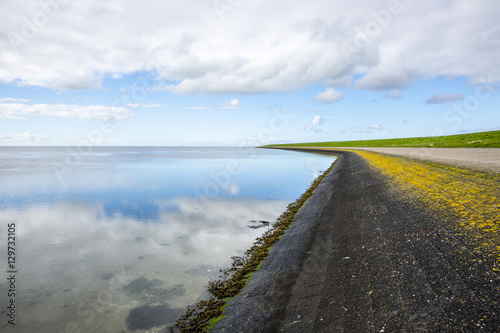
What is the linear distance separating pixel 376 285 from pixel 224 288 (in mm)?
4464

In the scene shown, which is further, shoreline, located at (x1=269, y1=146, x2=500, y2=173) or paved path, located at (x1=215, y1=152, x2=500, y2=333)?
shoreline, located at (x1=269, y1=146, x2=500, y2=173)

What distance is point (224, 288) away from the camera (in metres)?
8.32

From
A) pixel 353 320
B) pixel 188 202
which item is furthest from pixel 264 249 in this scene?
pixel 188 202

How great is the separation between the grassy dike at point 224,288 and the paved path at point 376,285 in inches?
12.7

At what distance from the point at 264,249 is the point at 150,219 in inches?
355

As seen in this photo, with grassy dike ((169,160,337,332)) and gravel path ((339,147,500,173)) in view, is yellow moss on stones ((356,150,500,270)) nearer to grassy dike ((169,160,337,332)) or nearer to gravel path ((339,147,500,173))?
gravel path ((339,147,500,173))

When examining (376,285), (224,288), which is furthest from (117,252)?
(376,285)

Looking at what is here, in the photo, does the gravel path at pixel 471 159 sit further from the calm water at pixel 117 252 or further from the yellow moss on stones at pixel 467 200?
the calm water at pixel 117 252

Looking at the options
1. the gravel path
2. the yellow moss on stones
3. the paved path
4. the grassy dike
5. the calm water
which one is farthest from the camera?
the gravel path

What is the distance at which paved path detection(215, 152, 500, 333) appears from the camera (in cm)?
483

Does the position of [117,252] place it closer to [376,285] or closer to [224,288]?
[224,288]

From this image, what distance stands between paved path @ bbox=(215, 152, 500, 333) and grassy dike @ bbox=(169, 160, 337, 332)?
1.06 feet

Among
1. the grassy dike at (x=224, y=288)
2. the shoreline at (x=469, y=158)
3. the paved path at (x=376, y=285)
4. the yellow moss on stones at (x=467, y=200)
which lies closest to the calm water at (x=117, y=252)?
the grassy dike at (x=224, y=288)

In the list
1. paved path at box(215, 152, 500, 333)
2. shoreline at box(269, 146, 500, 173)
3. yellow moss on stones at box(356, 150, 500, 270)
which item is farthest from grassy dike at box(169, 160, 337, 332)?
shoreline at box(269, 146, 500, 173)
